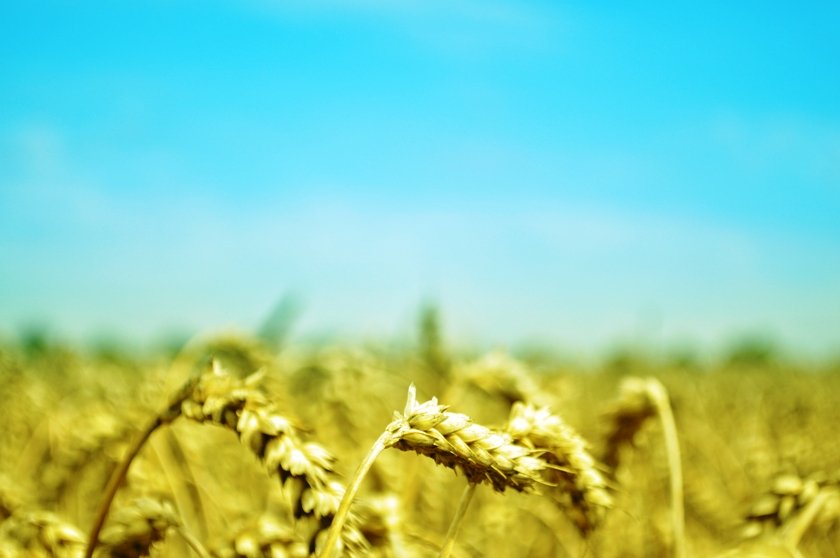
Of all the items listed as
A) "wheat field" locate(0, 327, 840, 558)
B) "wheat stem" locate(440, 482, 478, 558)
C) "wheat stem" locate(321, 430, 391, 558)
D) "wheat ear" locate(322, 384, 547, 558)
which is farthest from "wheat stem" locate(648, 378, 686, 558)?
"wheat stem" locate(321, 430, 391, 558)

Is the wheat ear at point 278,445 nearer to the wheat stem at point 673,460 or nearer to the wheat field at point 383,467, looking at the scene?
the wheat field at point 383,467

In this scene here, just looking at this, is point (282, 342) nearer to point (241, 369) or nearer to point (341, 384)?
point (341, 384)

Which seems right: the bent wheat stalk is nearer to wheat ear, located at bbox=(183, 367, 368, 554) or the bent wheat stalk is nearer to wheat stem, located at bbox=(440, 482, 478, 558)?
wheat ear, located at bbox=(183, 367, 368, 554)

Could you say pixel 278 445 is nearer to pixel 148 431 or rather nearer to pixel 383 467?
pixel 148 431

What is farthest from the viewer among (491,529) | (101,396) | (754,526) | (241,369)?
(101,396)

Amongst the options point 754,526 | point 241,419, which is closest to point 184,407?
point 241,419

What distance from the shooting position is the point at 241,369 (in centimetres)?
288

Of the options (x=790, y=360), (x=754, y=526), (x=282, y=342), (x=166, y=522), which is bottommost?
(x=166, y=522)

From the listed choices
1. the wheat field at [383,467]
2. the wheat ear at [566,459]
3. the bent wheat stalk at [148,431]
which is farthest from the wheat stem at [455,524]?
the bent wheat stalk at [148,431]

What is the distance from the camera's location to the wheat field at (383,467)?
117 centimetres

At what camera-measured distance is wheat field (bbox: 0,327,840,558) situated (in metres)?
1.17

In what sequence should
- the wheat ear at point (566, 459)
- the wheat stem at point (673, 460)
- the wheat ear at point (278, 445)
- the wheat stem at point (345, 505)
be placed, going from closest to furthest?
the wheat stem at point (345, 505) < the wheat ear at point (278, 445) < the wheat ear at point (566, 459) < the wheat stem at point (673, 460)

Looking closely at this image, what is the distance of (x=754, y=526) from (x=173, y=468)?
2459mm

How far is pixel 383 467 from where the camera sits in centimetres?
297
